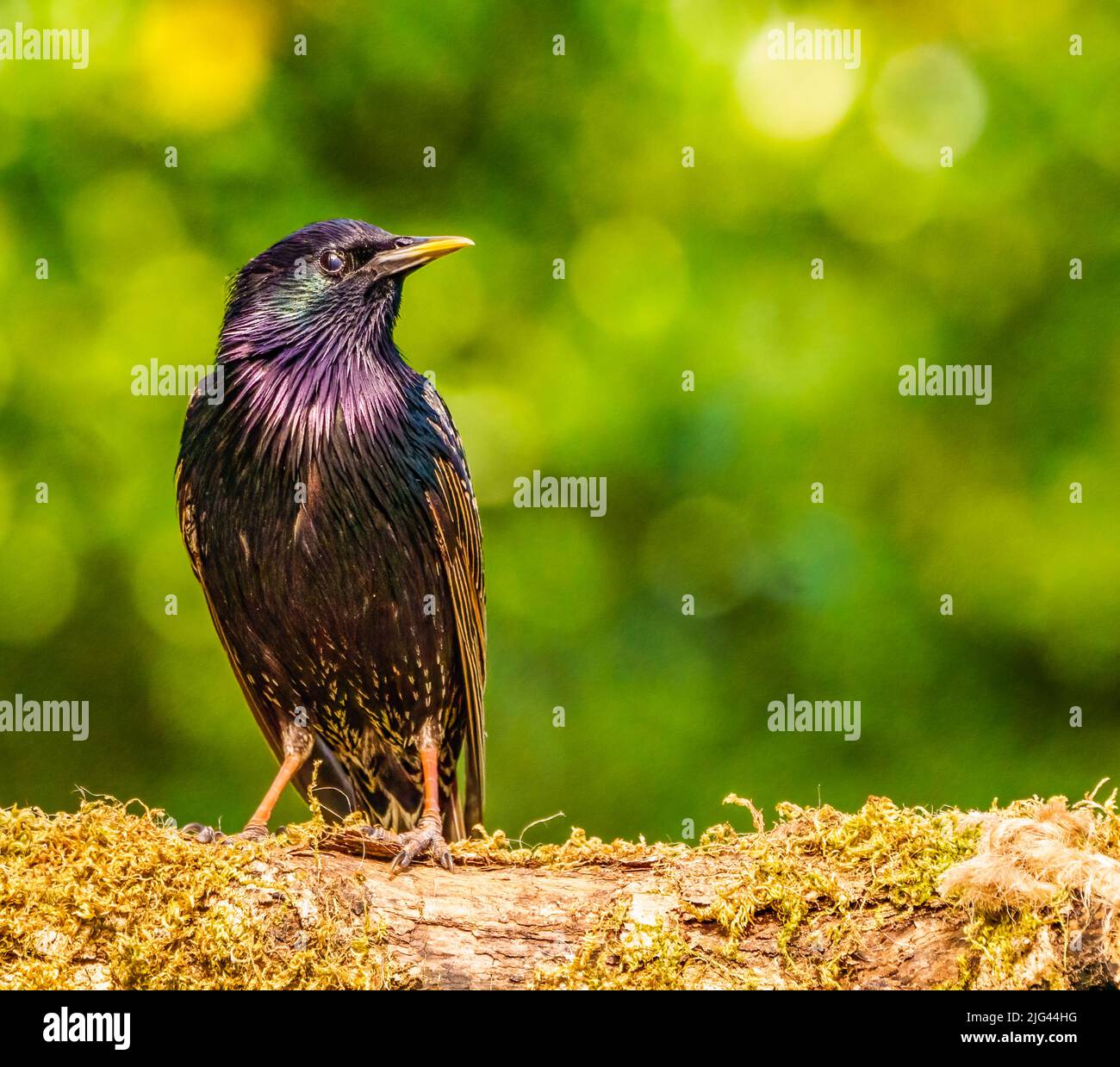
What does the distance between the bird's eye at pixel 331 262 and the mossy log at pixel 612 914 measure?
7.07ft

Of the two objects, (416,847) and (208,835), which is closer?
(416,847)

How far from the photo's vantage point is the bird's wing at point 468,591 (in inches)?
188

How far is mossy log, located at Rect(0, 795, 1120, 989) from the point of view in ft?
10.0

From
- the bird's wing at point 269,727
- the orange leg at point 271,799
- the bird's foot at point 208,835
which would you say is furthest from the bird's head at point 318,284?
the bird's foot at point 208,835

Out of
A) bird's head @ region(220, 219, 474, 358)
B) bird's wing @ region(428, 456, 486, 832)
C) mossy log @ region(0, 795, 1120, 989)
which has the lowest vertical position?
mossy log @ region(0, 795, 1120, 989)

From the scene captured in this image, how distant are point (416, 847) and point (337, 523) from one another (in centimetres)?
127

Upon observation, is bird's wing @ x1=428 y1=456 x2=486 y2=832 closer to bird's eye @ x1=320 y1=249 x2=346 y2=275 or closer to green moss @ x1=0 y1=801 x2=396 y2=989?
bird's eye @ x1=320 y1=249 x2=346 y2=275

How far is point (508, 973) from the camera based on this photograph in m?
3.21

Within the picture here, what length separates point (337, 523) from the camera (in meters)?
4.53

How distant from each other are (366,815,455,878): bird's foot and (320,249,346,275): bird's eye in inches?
79.2

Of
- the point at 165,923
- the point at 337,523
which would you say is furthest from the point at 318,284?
the point at 165,923

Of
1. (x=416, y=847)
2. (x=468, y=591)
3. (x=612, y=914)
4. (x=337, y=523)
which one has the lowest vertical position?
(x=612, y=914)

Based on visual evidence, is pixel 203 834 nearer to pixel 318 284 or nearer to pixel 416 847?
pixel 416 847

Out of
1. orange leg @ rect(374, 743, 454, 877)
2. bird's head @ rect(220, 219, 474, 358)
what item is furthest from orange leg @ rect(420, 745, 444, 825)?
bird's head @ rect(220, 219, 474, 358)
